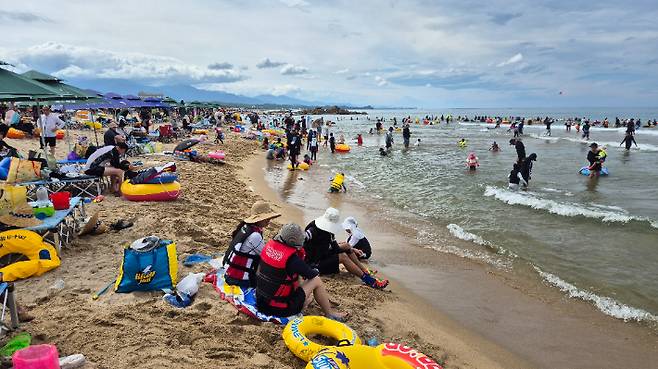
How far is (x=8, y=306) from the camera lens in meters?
3.81

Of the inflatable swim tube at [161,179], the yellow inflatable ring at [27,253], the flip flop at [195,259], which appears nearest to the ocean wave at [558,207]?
the flip flop at [195,259]

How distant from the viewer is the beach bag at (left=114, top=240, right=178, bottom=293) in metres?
4.62

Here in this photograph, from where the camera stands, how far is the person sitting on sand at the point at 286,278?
4078 mm

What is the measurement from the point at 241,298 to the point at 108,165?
6.34 meters

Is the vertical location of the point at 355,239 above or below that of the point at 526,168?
below

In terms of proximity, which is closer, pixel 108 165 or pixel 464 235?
pixel 464 235

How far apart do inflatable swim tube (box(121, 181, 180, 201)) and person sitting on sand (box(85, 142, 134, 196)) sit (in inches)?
12.9

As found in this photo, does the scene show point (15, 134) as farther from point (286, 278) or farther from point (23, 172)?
point (286, 278)

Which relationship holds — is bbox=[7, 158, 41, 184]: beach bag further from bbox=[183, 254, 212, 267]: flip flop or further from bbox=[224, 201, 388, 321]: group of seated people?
bbox=[224, 201, 388, 321]: group of seated people

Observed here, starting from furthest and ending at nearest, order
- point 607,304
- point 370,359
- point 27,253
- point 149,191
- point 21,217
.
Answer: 1. point 149,191
2. point 607,304
3. point 21,217
4. point 27,253
5. point 370,359

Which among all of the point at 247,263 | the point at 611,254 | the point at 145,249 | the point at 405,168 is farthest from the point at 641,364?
the point at 405,168

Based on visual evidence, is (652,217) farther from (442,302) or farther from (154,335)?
(154,335)

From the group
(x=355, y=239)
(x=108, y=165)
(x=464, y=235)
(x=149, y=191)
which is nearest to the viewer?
(x=355, y=239)

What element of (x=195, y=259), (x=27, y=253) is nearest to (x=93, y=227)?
(x=27, y=253)
